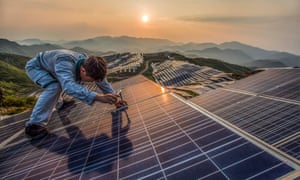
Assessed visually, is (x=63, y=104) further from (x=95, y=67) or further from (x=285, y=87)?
(x=285, y=87)

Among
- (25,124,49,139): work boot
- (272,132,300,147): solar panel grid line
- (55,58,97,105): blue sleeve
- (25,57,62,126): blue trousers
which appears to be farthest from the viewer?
(25,124,49,139): work boot

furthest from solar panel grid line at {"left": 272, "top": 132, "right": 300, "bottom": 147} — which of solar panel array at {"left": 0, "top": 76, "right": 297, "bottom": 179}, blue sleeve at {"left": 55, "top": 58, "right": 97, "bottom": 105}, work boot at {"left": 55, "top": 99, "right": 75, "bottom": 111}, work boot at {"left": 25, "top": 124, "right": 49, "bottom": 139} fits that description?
work boot at {"left": 55, "top": 99, "right": 75, "bottom": 111}

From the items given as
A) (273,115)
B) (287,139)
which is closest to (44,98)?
(287,139)

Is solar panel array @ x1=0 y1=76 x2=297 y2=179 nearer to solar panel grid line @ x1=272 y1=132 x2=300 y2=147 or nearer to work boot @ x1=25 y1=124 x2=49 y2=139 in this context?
work boot @ x1=25 y1=124 x2=49 y2=139

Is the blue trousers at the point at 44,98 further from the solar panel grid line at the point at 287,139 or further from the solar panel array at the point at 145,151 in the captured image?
the solar panel grid line at the point at 287,139

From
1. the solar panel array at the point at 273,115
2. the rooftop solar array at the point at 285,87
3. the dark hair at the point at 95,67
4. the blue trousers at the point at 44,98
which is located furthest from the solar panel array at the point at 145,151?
the rooftop solar array at the point at 285,87
